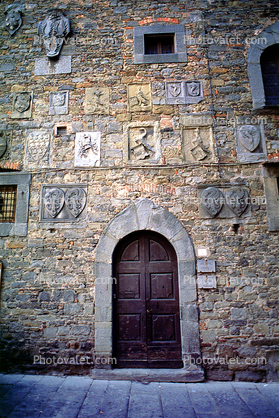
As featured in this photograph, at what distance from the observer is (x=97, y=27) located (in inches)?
202

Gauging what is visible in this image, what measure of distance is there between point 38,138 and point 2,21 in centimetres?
264

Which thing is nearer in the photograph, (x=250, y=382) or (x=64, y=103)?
(x=250, y=382)

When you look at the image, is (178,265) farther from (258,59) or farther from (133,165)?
(258,59)

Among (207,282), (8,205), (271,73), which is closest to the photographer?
(207,282)

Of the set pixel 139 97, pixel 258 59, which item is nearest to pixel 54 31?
pixel 139 97

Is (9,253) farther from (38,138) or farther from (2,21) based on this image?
(2,21)

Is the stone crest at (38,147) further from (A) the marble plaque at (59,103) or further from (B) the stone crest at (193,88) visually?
(B) the stone crest at (193,88)

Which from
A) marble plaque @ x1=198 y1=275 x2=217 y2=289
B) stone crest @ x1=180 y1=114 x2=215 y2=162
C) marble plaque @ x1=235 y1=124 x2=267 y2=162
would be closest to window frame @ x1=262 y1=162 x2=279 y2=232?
marble plaque @ x1=235 y1=124 x2=267 y2=162

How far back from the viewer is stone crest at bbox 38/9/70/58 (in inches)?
201

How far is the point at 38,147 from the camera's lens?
482 cm

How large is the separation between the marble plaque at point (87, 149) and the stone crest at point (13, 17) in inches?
103

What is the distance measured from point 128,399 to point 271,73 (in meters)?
5.87

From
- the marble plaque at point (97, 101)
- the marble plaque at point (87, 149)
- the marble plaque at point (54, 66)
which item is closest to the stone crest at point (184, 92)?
the marble plaque at point (97, 101)

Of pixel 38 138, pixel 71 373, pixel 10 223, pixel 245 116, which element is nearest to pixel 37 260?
pixel 10 223
